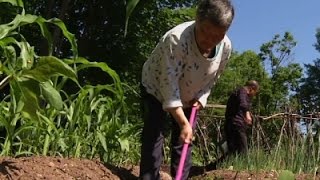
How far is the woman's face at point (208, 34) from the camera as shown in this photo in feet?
8.52

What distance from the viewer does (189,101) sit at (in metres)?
3.17

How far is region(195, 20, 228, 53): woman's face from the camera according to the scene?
260cm

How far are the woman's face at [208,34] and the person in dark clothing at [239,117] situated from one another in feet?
15.9

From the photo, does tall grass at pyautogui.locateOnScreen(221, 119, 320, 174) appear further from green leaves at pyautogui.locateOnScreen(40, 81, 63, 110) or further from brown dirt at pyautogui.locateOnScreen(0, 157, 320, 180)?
green leaves at pyautogui.locateOnScreen(40, 81, 63, 110)

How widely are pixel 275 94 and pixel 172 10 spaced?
20.5 metres

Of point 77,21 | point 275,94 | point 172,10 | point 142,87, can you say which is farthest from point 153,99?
point 275,94

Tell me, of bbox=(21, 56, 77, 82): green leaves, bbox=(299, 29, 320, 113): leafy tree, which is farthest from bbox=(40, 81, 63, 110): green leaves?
bbox=(299, 29, 320, 113): leafy tree

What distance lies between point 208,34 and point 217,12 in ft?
0.45

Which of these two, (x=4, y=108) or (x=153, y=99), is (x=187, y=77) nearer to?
(x=153, y=99)

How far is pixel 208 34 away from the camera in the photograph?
2.67m

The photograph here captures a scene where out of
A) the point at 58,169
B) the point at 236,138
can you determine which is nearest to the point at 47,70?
the point at 58,169

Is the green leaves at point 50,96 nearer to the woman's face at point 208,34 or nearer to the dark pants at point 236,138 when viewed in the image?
the woman's face at point 208,34

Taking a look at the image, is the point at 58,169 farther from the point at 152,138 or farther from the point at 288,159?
the point at 288,159

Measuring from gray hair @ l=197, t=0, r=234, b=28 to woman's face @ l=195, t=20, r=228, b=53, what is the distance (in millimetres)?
22
